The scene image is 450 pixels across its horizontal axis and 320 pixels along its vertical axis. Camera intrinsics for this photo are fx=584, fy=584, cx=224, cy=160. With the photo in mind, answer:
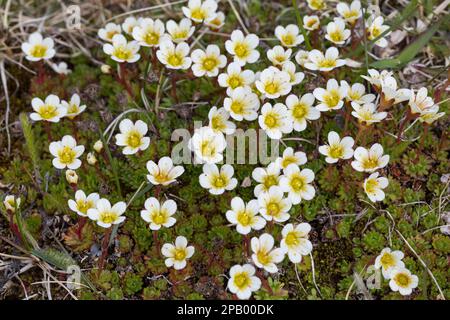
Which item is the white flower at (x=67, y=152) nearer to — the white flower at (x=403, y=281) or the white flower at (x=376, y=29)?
the white flower at (x=403, y=281)

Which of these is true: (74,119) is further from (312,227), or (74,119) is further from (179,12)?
(312,227)

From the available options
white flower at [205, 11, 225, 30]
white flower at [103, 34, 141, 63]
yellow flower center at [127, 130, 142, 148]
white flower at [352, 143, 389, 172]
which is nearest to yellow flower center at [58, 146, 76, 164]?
yellow flower center at [127, 130, 142, 148]

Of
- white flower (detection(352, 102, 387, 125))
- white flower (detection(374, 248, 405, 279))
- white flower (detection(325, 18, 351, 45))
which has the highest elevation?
white flower (detection(325, 18, 351, 45))

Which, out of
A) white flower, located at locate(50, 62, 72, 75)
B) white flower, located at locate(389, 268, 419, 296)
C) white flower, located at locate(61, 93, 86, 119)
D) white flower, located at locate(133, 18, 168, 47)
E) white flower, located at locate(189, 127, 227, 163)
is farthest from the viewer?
white flower, located at locate(50, 62, 72, 75)

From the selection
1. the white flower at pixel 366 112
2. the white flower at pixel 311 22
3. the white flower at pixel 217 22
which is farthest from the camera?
the white flower at pixel 217 22

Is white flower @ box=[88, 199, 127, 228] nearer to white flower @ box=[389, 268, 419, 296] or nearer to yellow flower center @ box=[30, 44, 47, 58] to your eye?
yellow flower center @ box=[30, 44, 47, 58]

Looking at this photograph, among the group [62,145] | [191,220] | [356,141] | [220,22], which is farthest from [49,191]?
[356,141]

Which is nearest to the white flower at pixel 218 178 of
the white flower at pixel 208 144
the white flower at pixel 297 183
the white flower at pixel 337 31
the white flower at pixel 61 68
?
the white flower at pixel 208 144
